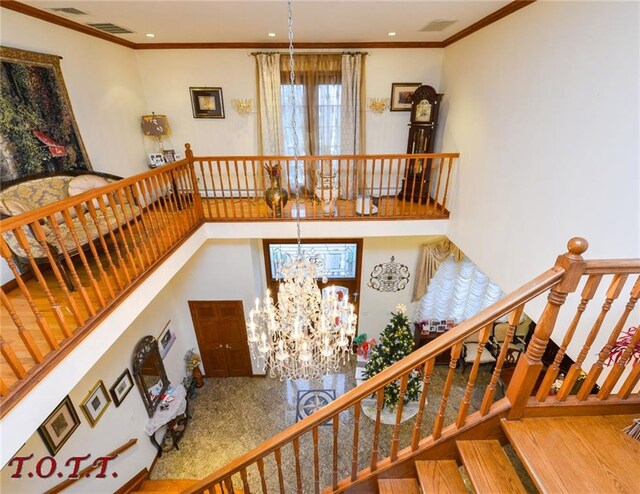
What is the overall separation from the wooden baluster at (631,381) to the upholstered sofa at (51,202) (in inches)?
136

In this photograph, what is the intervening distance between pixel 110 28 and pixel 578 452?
18.9ft

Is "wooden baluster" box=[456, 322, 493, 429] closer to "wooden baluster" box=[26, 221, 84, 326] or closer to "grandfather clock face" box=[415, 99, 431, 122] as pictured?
"wooden baluster" box=[26, 221, 84, 326]

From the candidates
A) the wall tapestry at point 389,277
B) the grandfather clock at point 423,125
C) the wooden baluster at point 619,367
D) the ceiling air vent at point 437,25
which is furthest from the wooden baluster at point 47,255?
the wall tapestry at point 389,277

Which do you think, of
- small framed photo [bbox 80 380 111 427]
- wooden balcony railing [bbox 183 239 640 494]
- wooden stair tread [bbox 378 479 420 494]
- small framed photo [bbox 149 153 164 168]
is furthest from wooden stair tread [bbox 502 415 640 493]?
small framed photo [bbox 149 153 164 168]

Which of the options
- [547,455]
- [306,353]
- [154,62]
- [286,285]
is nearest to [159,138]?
[154,62]

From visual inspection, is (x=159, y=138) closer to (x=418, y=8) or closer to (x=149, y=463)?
(x=418, y=8)

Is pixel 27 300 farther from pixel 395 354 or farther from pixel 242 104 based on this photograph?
pixel 242 104

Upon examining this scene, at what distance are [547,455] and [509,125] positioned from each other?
113 inches

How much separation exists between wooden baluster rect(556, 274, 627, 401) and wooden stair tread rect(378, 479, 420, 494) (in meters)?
0.93

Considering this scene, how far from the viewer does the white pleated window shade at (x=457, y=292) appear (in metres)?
6.02

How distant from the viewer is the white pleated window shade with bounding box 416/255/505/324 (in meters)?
6.02

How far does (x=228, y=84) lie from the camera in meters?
5.05

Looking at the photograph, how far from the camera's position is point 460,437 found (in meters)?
1.73

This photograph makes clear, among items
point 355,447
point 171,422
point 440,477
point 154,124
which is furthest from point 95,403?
point 154,124
